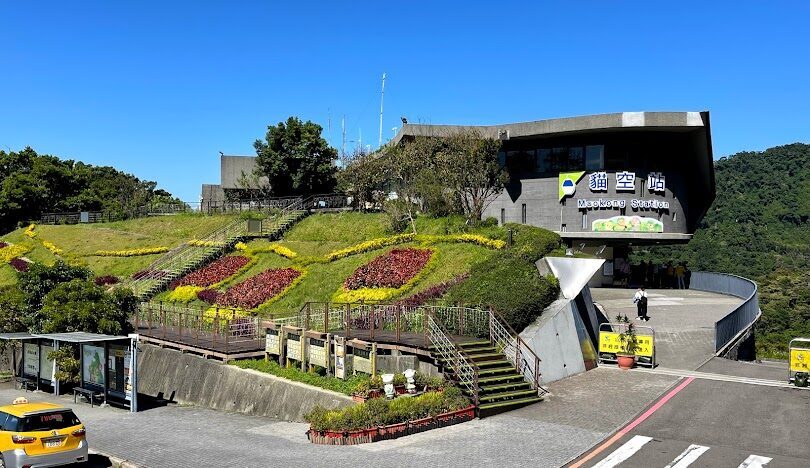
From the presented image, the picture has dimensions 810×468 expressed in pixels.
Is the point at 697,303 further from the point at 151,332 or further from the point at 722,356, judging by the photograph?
the point at 151,332

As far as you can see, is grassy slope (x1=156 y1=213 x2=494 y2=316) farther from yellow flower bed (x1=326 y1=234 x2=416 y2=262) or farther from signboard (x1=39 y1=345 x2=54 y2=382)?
signboard (x1=39 y1=345 x2=54 y2=382)

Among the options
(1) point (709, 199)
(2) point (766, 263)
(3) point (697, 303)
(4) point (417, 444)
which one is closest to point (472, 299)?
(4) point (417, 444)

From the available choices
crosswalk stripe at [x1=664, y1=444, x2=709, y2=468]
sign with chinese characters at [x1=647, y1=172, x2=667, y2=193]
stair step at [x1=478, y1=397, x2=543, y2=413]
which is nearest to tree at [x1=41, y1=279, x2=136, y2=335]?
stair step at [x1=478, y1=397, x2=543, y2=413]

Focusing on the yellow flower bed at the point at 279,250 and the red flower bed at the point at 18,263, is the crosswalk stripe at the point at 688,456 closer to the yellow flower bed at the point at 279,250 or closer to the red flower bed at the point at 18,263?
the yellow flower bed at the point at 279,250

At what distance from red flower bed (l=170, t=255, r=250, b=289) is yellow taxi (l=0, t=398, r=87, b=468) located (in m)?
25.3

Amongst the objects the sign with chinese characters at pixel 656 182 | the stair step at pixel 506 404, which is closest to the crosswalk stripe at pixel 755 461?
the stair step at pixel 506 404

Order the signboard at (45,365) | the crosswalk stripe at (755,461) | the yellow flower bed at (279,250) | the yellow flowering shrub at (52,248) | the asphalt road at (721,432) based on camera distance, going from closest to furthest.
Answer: the crosswalk stripe at (755,461), the asphalt road at (721,432), the signboard at (45,365), the yellow flower bed at (279,250), the yellow flowering shrub at (52,248)

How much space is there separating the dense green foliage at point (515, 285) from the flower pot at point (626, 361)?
10.1 feet

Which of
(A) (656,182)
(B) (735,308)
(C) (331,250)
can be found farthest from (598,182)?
(C) (331,250)

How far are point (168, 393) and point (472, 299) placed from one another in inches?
456

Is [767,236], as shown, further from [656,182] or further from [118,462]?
[118,462]

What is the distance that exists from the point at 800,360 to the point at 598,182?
936 inches

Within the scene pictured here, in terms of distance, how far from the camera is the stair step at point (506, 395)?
18.7 metres

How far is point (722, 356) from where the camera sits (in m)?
26.0
